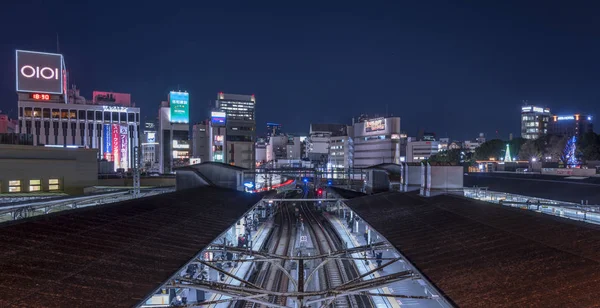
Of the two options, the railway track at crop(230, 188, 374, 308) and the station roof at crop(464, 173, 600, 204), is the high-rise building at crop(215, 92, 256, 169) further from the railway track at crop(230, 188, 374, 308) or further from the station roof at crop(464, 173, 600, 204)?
the station roof at crop(464, 173, 600, 204)

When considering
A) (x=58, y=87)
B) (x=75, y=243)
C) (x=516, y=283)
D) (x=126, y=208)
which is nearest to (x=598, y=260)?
(x=516, y=283)

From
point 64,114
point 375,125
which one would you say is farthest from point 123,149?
point 375,125

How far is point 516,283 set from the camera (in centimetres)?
491

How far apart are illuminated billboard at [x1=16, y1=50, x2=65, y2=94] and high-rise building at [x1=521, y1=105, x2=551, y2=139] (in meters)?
139

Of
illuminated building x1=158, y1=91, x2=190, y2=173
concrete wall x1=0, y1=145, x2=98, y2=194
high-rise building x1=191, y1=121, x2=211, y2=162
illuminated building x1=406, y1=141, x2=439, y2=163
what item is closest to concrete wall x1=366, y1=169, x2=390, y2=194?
concrete wall x1=0, y1=145, x2=98, y2=194

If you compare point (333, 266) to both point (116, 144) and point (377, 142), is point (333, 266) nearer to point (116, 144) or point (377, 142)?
point (116, 144)

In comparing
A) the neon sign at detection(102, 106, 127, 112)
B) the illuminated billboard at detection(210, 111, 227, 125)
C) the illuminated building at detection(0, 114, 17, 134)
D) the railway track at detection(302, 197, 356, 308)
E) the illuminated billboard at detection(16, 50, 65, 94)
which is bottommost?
the railway track at detection(302, 197, 356, 308)

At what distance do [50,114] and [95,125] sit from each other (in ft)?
25.0

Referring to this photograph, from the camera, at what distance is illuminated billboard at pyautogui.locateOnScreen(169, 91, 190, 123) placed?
250ft

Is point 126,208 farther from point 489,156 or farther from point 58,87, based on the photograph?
point 489,156

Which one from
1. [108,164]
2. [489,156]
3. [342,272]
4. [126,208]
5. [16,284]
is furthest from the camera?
[489,156]

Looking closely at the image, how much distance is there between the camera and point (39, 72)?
49.1 meters

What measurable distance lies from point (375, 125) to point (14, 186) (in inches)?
3292

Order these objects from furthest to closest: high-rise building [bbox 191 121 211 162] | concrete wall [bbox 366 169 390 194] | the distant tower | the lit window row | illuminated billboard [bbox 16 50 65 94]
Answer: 1. high-rise building [bbox 191 121 211 162]
2. the distant tower
3. illuminated billboard [bbox 16 50 65 94]
4. concrete wall [bbox 366 169 390 194]
5. the lit window row
